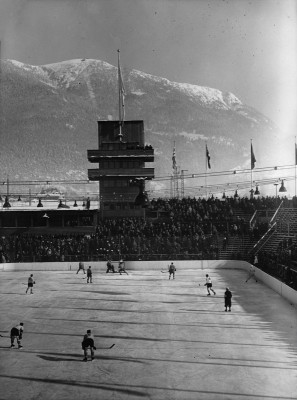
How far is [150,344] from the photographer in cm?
1958

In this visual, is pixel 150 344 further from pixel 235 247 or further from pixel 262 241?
pixel 235 247

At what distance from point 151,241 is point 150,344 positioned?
2822cm

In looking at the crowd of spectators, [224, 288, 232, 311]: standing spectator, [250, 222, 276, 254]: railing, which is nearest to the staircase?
the crowd of spectators

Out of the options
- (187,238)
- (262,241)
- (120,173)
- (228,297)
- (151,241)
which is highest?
(120,173)

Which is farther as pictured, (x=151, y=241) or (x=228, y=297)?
(x=151, y=241)

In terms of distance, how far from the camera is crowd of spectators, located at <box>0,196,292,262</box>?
47.7 metres

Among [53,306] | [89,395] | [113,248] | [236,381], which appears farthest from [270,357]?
[113,248]

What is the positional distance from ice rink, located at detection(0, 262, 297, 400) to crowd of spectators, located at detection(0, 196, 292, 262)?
1234 centimetres

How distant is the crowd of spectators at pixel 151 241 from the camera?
157 ft

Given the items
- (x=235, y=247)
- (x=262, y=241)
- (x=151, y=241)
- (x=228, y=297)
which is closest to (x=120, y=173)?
(x=151, y=241)

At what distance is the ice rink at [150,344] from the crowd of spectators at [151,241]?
12339 mm

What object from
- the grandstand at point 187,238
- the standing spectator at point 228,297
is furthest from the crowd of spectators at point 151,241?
the standing spectator at point 228,297

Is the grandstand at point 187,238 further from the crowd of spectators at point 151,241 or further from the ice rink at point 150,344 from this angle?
the ice rink at point 150,344

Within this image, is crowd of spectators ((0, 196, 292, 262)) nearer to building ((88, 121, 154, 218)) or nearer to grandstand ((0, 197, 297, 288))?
grandstand ((0, 197, 297, 288))
